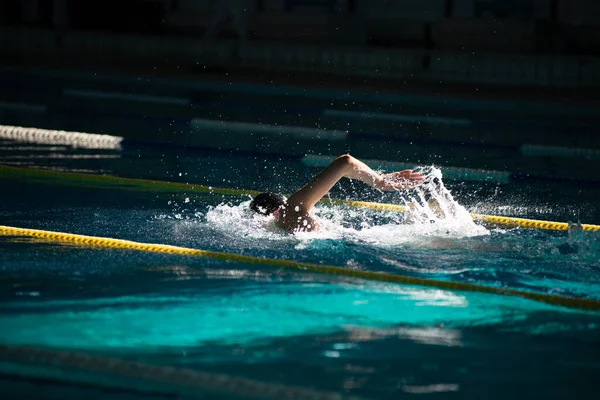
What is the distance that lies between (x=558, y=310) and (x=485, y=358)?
28.4 inches

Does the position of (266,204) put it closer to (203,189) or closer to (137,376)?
(203,189)

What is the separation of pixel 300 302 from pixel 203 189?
266cm

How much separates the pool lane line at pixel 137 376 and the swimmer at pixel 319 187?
179 centimetres

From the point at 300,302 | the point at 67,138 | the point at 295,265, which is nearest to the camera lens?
the point at 300,302

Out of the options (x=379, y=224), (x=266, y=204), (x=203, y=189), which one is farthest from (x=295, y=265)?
(x=203, y=189)

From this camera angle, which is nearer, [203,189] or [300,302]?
[300,302]

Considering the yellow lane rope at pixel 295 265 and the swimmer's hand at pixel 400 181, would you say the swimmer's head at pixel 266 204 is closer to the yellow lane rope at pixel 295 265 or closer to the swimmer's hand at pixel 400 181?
the yellow lane rope at pixel 295 265

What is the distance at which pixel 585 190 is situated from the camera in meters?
6.91

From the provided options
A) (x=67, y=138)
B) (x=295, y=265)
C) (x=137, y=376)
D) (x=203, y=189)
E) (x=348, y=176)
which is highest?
(x=67, y=138)

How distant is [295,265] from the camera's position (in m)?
4.48

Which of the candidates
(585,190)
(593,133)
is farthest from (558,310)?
(593,133)

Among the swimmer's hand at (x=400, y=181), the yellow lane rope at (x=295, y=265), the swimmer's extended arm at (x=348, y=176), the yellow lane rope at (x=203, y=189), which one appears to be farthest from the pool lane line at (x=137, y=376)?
the yellow lane rope at (x=203, y=189)

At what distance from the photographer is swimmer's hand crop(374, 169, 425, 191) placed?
4816 millimetres

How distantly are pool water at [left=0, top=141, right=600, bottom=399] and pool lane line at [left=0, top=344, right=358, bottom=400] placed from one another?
16mm
